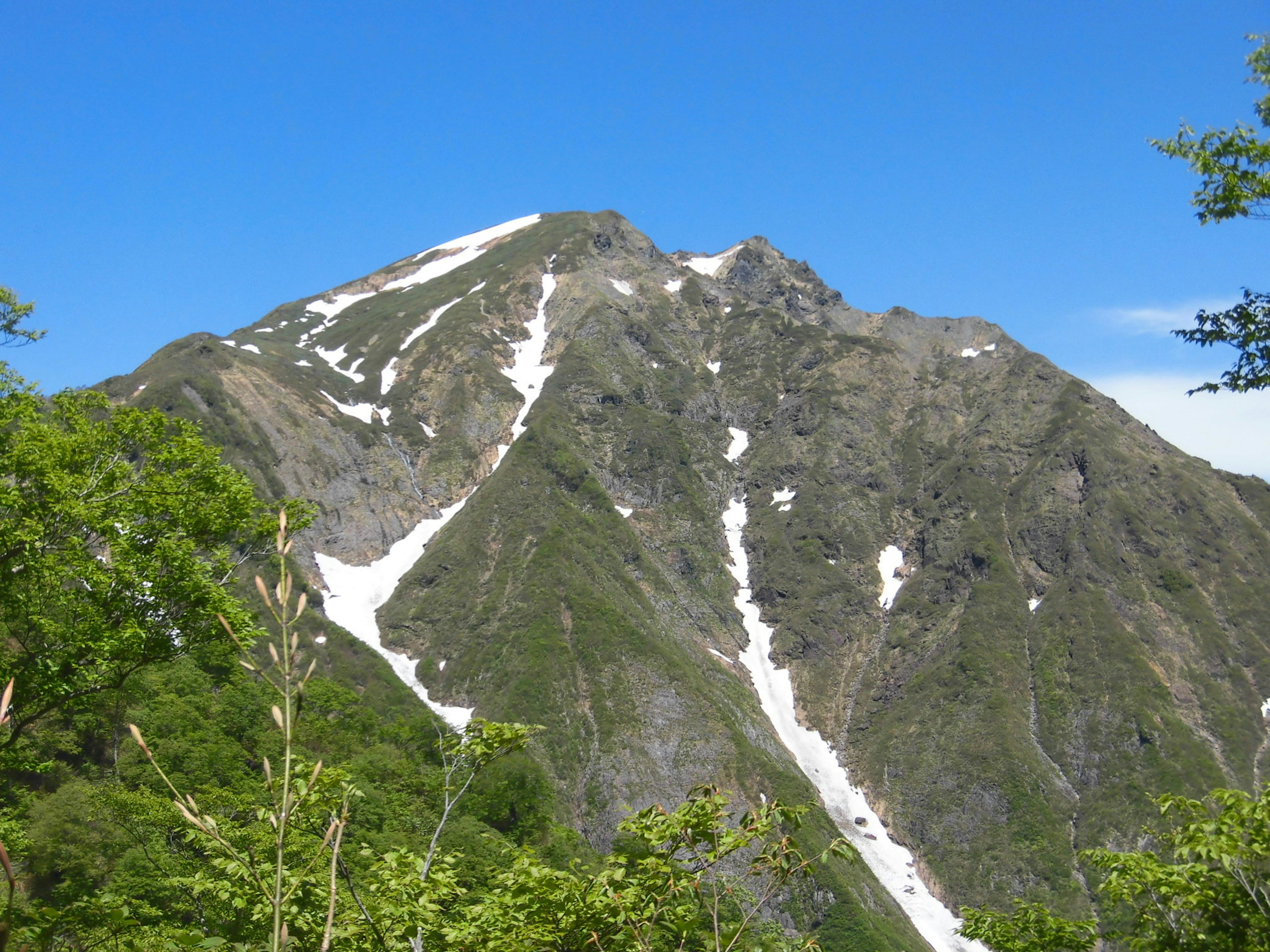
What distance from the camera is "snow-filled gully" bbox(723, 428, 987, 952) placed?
94938mm

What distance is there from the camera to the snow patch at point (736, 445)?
548ft

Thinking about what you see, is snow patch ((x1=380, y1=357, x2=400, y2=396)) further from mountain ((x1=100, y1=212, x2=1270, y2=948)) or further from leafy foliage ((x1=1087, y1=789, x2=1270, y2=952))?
leafy foliage ((x1=1087, y1=789, x2=1270, y2=952))

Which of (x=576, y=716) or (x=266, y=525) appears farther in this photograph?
(x=576, y=716)

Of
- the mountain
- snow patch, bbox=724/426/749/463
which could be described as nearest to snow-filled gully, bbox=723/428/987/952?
the mountain

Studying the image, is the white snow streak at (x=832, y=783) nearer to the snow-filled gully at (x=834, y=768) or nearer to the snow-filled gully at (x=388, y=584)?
the snow-filled gully at (x=834, y=768)

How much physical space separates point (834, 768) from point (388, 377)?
330ft

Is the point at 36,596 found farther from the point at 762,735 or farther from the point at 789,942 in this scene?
the point at 762,735

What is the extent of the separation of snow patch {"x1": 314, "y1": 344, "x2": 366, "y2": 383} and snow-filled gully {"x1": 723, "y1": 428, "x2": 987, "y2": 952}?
71422 mm

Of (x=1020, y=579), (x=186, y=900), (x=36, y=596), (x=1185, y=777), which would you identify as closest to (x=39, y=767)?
(x=36, y=596)

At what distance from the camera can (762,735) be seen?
105562 mm

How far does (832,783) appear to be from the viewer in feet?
368

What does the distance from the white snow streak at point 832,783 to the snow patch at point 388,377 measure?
64.9m

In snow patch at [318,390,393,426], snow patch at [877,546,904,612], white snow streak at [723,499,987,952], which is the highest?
snow patch at [318,390,393,426]

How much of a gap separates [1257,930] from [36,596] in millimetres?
16037
